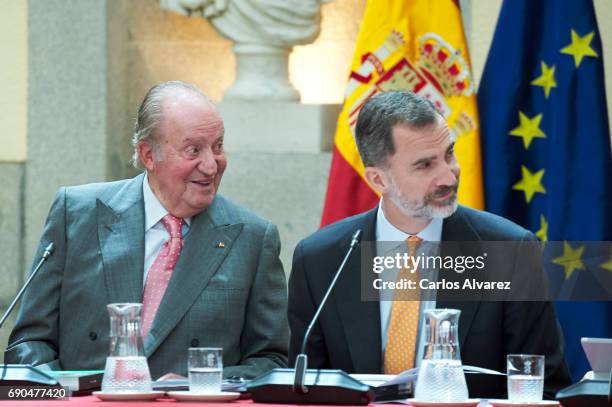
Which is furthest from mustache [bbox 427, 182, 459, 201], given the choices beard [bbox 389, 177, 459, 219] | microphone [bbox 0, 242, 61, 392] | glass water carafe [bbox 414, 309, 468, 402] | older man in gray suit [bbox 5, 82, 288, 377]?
microphone [bbox 0, 242, 61, 392]

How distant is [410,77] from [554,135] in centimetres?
59

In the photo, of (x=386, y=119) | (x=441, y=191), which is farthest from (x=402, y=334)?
(x=386, y=119)

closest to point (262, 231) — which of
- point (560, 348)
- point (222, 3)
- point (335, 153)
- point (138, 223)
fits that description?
point (138, 223)

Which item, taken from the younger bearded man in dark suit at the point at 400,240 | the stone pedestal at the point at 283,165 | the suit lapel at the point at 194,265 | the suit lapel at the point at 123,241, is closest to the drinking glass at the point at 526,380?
the younger bearded man in dark suit at the point at 400,240

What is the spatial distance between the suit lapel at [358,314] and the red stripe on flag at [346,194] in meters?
1.57

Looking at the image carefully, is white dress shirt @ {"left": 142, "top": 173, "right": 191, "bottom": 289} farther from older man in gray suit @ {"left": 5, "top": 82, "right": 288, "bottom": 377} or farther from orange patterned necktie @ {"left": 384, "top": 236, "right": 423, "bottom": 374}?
orange patterned necktie @ {"left": 384, "top": 236, "right": 423, "bottom": 374}

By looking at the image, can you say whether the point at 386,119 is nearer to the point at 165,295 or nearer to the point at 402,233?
the point at 402,233

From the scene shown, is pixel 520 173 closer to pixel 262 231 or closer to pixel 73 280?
pixel 262 231

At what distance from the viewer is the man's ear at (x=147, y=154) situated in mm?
4270

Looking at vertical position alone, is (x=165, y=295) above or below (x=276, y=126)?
below

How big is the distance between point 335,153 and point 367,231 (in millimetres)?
1656

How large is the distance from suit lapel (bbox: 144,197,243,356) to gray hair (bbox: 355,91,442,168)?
52 cm

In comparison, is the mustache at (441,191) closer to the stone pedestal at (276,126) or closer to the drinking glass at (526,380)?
the drinking glass at (526,380)

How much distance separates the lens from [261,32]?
626 centimetres
